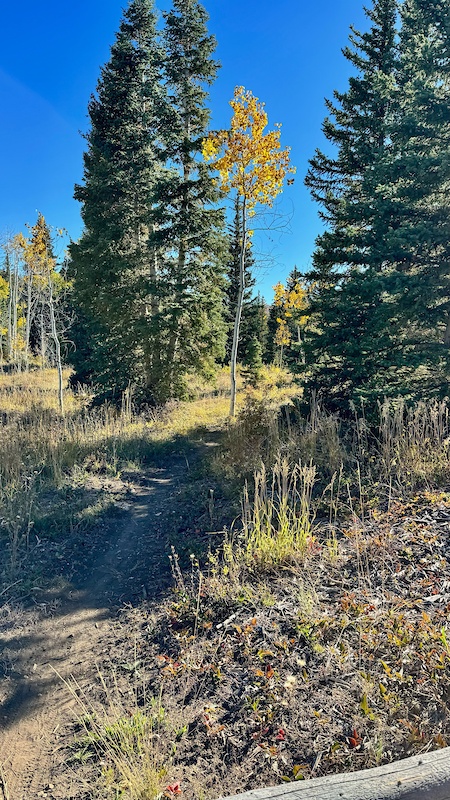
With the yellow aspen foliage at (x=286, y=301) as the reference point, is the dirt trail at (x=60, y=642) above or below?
below

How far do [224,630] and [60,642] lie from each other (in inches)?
54.1

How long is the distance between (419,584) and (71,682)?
8.62 feet

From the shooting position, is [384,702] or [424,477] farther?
[424,477]

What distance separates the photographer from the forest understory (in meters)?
2.12

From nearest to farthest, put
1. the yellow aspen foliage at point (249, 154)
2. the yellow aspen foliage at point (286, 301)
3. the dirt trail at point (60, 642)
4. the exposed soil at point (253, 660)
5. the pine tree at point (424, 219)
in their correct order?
the exposed soil at point (253, 660) → the dirt trail at point (60, 642) → the pine tree at point (424, 219) → the yellow aspen foliage at point (249, 154) → the yellow aspen foliage at point (286, 301)

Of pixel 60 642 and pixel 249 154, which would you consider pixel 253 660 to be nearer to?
pixel 60 642

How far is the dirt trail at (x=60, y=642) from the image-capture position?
7.62 feet

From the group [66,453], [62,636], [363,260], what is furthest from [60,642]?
[363,260]

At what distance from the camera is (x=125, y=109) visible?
12.9 meters

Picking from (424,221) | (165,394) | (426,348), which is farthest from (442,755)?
(165,394)

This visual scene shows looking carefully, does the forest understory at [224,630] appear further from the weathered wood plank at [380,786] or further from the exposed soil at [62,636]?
the weathered wood plank at [380,786]

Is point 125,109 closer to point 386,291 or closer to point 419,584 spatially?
point 386,291

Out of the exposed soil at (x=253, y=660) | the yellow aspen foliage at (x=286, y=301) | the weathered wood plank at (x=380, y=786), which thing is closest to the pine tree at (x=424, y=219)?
the exposed soil at (x=253, y=660)

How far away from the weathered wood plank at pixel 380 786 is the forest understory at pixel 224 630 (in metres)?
0.43
